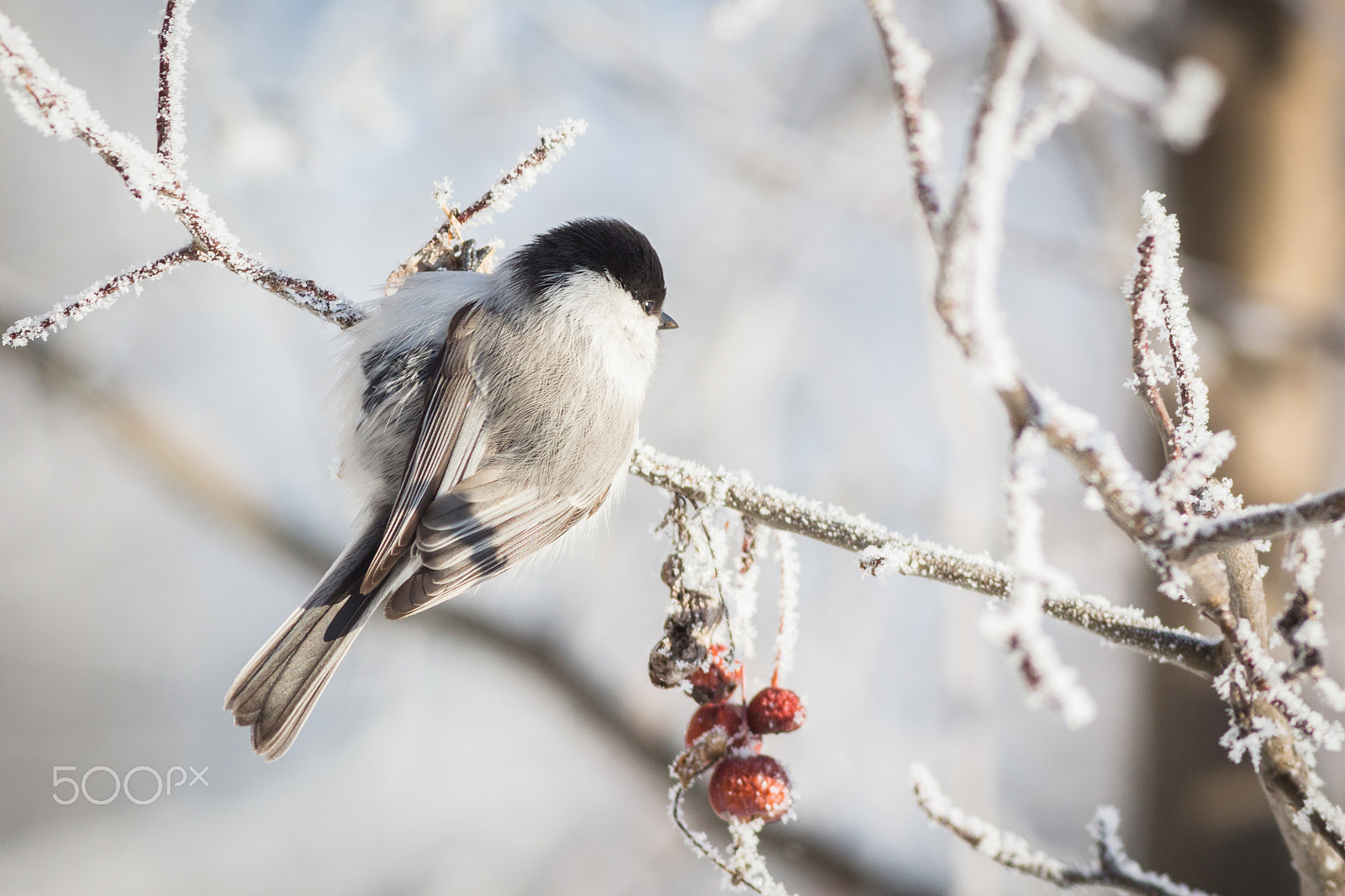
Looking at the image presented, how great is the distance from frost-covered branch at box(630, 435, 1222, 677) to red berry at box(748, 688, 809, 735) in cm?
24

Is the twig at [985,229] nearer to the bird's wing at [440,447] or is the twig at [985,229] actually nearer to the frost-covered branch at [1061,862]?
the frost-covered branch at [1061,862]

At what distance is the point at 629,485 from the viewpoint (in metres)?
3.73

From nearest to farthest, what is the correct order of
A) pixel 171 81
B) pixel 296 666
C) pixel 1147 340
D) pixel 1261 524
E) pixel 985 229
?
pixel 985 229
pixel 1261 524
pixel 1147 340
pixel 171 81
pixel 296 666

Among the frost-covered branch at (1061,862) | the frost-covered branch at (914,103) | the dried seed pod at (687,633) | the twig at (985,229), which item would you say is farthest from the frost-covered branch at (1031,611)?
the dried seed pod at (687,633)

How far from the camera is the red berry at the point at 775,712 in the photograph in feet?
3.70

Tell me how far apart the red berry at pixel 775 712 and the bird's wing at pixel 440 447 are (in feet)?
2.01

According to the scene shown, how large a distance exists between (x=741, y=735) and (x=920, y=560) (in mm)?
360

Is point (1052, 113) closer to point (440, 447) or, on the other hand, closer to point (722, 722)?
point (722, 722)

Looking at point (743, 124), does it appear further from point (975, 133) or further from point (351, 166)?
point (975, 133)

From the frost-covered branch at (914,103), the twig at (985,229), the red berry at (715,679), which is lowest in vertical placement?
the red berry at (715,679)

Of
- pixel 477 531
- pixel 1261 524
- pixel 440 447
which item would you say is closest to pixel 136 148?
pixel 440 447

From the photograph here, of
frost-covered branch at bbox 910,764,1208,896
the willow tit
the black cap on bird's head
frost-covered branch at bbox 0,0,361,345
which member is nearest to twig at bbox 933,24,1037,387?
frost-covered branch at bbox 910,764,1208,896

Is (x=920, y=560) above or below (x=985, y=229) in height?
above

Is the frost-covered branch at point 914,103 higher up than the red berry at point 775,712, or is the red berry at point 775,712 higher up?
the frost-covered branch at point 914,103
